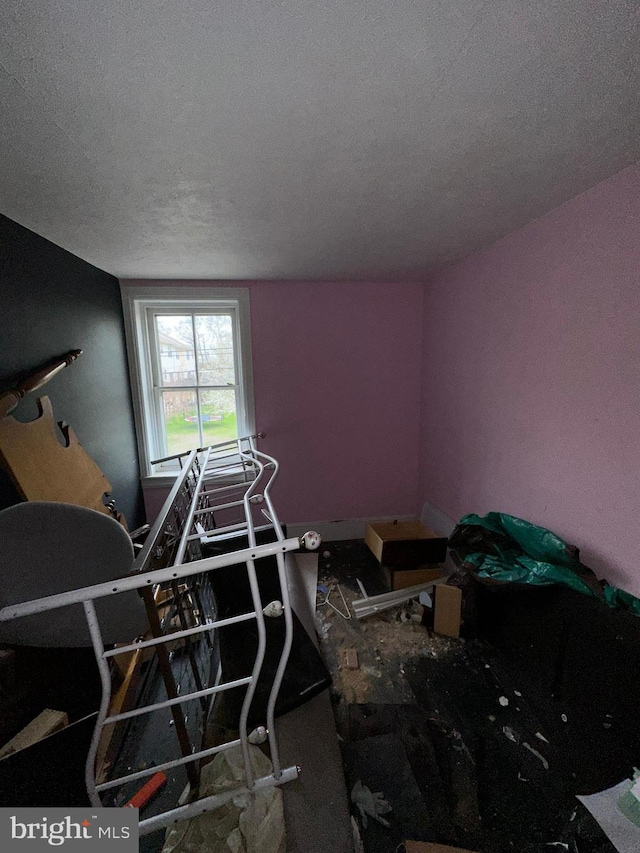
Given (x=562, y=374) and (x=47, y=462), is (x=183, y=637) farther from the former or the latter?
(x=562, y=374)

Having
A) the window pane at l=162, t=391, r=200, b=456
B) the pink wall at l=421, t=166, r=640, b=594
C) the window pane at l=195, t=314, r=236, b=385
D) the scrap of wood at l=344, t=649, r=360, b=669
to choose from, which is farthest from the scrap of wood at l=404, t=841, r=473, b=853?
the window pane at l=195, t=314, r=236, b=385

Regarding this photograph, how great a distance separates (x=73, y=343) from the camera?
1781mm

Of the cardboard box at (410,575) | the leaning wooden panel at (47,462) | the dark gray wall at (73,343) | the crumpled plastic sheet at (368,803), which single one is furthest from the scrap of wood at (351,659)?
the dark gray wall at (73,343)

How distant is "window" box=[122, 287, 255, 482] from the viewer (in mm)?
2521

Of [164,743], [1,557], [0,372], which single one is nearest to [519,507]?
[164,743]

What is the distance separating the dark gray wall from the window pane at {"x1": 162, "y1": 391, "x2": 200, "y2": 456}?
271mm

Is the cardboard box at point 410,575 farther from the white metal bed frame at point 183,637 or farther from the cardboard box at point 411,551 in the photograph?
the white metal bed frame at point 183,637

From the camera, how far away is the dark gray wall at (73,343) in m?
1.35

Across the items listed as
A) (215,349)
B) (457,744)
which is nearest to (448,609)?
(457,744)

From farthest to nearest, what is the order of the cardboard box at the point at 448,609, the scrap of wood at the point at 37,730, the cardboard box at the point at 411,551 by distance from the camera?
the cardboard box at the point at 411,551
the cardboard box at the point at 448,609
the scrap of wood at the point at 37,730

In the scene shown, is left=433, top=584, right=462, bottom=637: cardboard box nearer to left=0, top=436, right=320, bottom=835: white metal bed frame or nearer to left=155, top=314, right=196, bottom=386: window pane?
left=0, top=436, right=320, bottom=835: white metal bed frame

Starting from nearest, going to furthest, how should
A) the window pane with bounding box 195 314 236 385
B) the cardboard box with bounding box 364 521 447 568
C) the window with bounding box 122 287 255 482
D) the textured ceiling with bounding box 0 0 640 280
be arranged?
1. the textured ceiling with bounding box 0 0 640 280
2. the cardboard box with bounding box 364 521 447 568
3. the window with bounding box 122 287 255 482
4. the window pane with bounding box 195 314 236 385

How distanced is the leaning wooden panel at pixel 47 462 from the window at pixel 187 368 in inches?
37.1

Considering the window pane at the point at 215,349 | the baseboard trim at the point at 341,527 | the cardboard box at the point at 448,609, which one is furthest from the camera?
the baseboard trim at the point at 341,527
